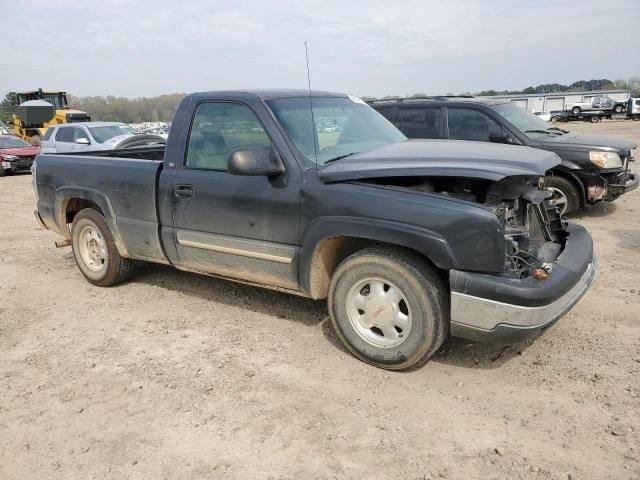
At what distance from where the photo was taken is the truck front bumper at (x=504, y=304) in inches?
119

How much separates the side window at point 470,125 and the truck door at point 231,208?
4.74 meters

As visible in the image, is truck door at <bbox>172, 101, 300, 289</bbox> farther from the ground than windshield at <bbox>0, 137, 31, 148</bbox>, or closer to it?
closer to it

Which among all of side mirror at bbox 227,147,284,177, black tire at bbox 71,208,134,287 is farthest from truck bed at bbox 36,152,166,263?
side mirror at bbox 227,147,284,177

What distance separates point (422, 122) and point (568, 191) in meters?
2.40

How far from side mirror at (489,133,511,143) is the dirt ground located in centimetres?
318

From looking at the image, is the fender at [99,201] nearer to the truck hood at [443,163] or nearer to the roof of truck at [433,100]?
the truck hood at [443,163]

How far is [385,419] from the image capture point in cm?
Answer: 304

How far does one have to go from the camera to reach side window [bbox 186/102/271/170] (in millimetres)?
4031

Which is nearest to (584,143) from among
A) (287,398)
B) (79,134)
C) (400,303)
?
(400,303)

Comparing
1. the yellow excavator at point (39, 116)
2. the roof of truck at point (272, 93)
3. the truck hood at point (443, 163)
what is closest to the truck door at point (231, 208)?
the roof of truck at point (272, 93)

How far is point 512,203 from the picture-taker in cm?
356

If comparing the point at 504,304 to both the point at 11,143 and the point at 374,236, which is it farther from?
the point at 11,143

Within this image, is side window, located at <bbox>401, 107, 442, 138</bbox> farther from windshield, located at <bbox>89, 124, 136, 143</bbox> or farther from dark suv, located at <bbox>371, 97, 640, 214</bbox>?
windshield, located at <bbox>89, 124, 136, 143</bbox>

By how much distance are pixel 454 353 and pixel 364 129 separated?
6.51ft
